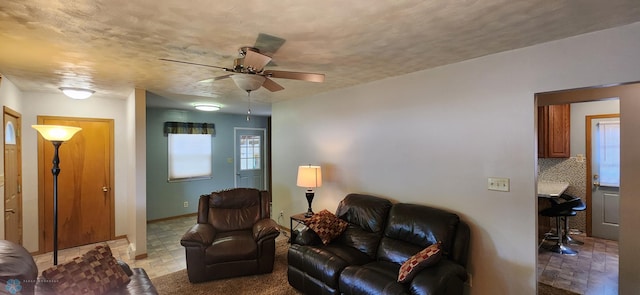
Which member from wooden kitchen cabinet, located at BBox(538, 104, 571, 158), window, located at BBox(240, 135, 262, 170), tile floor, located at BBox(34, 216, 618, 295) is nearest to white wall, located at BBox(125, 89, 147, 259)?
tile floor, located at BBox(34, 216, 618, 295)

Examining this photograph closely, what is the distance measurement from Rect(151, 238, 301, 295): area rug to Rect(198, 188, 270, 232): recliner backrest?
651 millimetres

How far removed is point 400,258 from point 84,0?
115 inches

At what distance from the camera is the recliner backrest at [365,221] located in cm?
293

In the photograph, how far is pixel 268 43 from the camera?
83.7 inches

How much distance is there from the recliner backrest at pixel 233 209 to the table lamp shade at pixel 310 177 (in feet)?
1.80

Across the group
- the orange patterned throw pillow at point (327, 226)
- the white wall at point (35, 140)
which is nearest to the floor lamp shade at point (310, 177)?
the orange patterned throw pillow at point (327, 226)

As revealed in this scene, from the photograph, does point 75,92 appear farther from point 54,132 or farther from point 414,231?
point 414,231

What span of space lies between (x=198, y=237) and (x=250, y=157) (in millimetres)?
4110

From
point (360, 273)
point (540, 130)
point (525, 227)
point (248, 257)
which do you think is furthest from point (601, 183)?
point (248, 257)

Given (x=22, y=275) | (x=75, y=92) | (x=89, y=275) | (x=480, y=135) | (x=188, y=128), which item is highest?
(x=75, y=92)

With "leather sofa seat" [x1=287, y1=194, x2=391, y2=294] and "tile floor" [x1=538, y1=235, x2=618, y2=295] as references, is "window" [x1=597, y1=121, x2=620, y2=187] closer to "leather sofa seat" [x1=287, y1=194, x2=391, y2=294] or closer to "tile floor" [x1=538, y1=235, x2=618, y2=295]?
"tile floor" [x1=538, y1=235, x2=618, y2=295]

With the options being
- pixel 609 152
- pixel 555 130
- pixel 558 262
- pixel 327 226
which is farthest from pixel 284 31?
pixel 609 152

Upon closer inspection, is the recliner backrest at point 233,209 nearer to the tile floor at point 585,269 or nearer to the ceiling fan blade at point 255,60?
the ceiling fan blade at point 255,60

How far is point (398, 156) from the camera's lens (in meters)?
3.26
